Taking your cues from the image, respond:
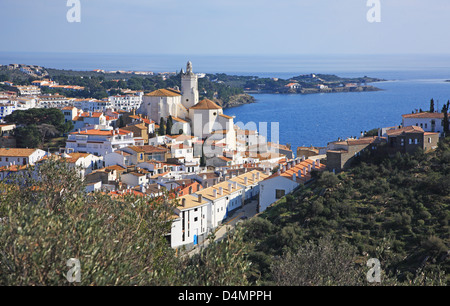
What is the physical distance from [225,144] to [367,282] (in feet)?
65.7

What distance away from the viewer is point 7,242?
583 cm

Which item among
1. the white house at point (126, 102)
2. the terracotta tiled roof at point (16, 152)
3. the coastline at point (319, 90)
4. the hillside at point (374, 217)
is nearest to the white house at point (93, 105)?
the white house at point (126, 102)

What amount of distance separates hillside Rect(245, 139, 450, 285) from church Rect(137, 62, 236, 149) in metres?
12.6

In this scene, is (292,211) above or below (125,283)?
below

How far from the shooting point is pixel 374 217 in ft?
42.9

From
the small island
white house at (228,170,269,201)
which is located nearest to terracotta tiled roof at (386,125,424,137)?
white house at (228,170,269,201)

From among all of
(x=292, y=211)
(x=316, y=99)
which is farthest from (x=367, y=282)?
(x=316, y=99)

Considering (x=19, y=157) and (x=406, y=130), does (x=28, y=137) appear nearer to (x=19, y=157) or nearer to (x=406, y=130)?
(x=19, y=157)

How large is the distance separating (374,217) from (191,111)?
58.9 feet

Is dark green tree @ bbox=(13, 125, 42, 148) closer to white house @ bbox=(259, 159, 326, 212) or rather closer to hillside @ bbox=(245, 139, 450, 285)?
white house @ bbox=(259, 159, 326, 212)

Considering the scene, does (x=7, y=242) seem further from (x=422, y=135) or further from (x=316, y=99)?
(x=316, y=99)

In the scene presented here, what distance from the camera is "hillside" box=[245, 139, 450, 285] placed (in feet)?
35.3

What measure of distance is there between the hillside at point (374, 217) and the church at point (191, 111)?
12.6 metres

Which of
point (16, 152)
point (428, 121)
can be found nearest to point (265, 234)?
point (428, 121)
